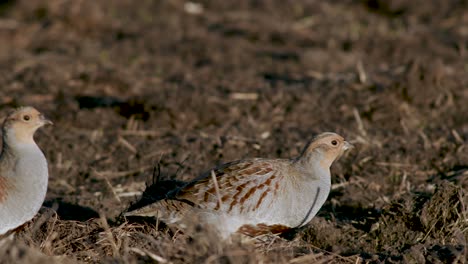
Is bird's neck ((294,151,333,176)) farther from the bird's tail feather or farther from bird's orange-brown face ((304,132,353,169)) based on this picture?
the bird's tail feather

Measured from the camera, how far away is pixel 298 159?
627cm

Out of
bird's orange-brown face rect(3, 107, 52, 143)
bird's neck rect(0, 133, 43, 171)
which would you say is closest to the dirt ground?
bird's neck rect(0, 133, 43, 171)

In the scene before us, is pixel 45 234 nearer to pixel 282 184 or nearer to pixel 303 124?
pixel 282 184

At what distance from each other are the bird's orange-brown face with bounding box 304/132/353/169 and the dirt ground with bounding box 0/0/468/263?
0.51 metres

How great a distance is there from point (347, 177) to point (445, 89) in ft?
8.78

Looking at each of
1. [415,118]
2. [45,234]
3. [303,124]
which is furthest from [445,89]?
[45,234]

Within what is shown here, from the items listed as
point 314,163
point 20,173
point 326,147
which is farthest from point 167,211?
point 326,147

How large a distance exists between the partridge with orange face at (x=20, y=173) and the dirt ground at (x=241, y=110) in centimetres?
16

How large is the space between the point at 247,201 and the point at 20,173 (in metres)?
1.51

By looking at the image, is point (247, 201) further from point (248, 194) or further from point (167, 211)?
point (167, 211)

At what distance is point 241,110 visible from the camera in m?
9.66

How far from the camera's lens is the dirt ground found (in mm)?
5734

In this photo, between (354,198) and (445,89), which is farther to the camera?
(445,89)

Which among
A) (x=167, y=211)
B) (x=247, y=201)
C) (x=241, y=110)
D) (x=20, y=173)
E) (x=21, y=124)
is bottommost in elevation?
(x=241, y=110)
